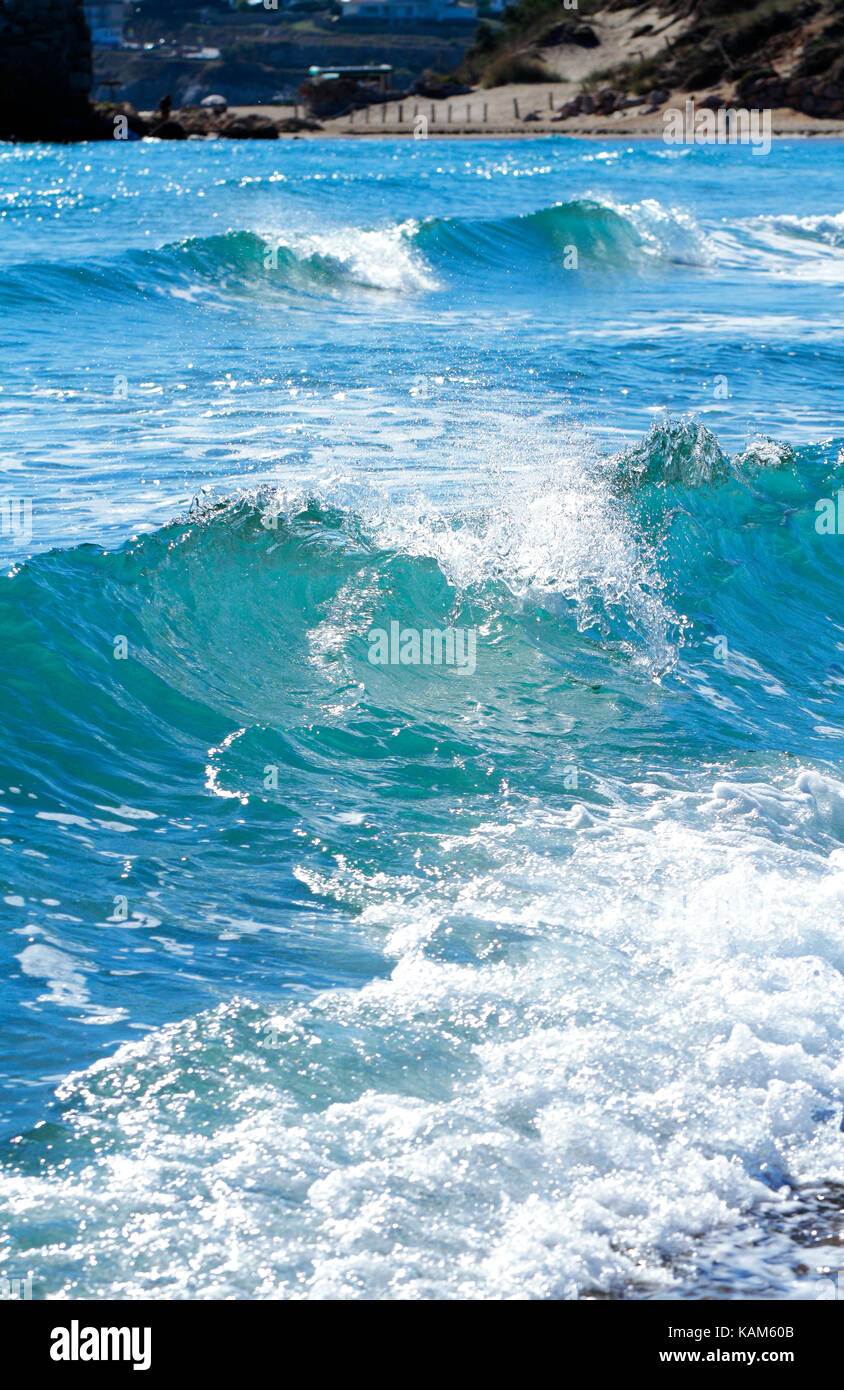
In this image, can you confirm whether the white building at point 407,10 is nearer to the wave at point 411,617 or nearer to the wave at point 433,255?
the wave at point 433,255

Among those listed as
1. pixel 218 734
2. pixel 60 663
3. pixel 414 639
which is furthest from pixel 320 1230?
pixel 414 639

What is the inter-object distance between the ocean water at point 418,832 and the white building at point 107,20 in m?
125

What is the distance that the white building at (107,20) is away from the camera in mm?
121688

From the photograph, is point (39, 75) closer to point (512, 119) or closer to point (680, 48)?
point (512, 119)

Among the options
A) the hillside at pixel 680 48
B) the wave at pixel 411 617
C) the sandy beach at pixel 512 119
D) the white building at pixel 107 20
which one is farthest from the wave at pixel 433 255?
the white building at pixel 107 20

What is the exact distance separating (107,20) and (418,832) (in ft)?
463

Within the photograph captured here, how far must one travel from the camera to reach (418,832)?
5066 mm

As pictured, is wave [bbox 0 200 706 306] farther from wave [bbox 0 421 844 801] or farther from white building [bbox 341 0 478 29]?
white building [bbox 341 0 478 29]

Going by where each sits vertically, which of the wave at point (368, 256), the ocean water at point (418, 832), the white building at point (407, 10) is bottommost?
the ocean water at point (418, 832)

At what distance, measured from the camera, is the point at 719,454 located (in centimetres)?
934

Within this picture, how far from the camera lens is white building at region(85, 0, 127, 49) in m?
122

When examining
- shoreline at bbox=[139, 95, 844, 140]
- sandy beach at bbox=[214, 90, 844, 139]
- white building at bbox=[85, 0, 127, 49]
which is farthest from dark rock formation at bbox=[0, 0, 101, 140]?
white building at bbox=[85, 0, 127, 49]
